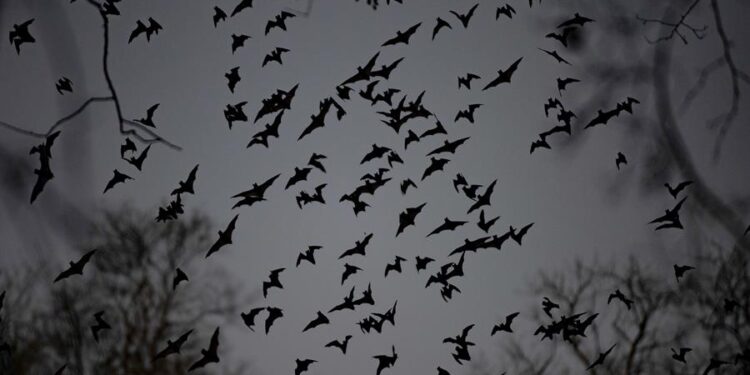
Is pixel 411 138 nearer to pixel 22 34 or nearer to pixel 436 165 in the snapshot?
pixel 436 165

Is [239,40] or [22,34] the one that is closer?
[22,34]

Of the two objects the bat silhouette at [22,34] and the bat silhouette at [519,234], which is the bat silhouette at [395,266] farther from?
the bat silhouette at [22,34]

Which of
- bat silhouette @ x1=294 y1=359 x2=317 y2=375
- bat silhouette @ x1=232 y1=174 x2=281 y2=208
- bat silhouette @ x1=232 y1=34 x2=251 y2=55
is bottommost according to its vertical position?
bat silhouette @ x1=294 y1=359 x2=317 y2=375

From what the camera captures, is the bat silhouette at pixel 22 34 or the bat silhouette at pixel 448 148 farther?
the bat silhouette at pixel 448 148

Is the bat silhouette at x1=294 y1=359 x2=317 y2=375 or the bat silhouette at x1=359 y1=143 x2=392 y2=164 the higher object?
the bat silhouette at x1=359 y1=143 x2=392 y2=164

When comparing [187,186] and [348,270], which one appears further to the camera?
[348,270]

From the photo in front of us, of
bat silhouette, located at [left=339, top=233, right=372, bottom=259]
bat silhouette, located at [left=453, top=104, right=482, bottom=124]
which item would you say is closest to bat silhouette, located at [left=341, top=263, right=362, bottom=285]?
bat silhouette, located at [left=339, top=233, right=372, bottom=259]

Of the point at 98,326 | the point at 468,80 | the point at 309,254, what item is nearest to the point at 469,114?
the point at 468,80

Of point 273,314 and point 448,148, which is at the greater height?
point 448,148

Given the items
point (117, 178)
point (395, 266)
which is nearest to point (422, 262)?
point (395, 266)

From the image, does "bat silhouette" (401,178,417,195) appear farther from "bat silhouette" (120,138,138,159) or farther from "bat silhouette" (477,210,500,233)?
"bat silhouette" (120,138,138,159)

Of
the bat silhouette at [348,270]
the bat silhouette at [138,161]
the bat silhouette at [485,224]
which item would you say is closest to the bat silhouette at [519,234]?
the bat silhouette at [485,224]

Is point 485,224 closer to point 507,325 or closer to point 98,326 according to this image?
point 507,325

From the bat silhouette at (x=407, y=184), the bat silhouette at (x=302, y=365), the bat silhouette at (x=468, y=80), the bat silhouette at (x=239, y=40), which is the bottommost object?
the bat silhouette at (x=302, y=365)
